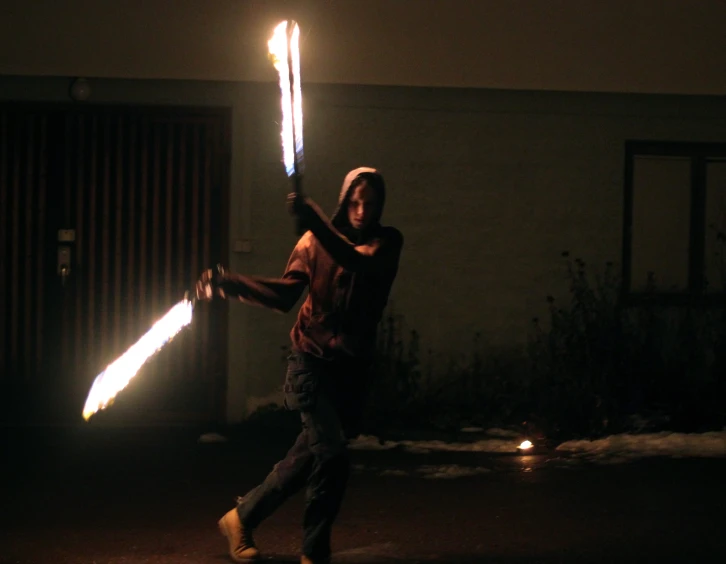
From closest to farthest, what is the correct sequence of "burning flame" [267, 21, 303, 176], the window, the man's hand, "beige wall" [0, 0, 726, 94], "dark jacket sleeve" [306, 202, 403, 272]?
"burning flame" [267, 21, 303, 176] < "dark jacket sleeve" [306, 202, 403, 272] < the man's hand < "beige wall" [0, 0, 726, 94] < the window

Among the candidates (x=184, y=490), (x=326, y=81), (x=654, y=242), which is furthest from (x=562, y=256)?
(x=184, y=490)

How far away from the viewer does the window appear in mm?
9109

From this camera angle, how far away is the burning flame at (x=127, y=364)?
171 inches

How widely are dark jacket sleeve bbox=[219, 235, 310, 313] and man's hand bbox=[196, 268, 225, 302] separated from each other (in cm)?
3

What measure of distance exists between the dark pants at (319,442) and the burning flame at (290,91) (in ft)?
3.33

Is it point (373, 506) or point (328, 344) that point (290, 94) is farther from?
point (373, 506)

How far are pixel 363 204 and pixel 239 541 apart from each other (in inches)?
67.0

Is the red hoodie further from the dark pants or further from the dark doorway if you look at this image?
the dark doorway

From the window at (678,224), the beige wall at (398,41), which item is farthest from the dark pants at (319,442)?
the window at (678,224)

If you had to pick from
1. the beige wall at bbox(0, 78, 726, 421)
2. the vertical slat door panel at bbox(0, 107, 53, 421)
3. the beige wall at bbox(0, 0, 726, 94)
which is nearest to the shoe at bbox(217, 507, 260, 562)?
the beige wall at bbox(0, 78, 726, 421)

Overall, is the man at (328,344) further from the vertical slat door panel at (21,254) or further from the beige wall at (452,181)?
the vertical slat door panel at (21,254)

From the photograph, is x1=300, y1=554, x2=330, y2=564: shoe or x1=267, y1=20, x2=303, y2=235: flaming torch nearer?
x1=267, y1=20, x2=303, y2=235: flaming torch

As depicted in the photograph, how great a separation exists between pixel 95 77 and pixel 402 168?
A: 2464 millimetres

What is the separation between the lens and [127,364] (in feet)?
14.7
